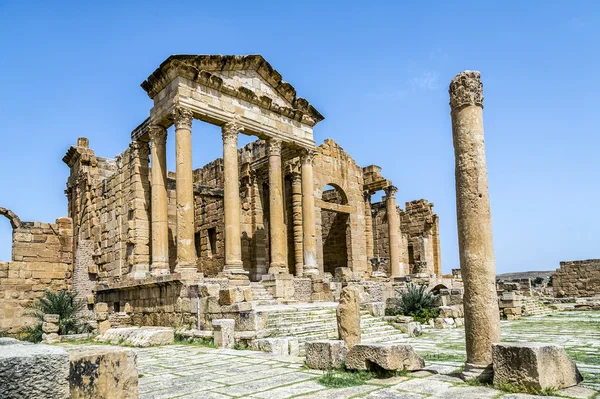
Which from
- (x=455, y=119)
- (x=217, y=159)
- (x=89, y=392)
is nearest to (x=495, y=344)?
(x=455, y=119)

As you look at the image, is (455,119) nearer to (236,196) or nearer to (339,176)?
(236,196)

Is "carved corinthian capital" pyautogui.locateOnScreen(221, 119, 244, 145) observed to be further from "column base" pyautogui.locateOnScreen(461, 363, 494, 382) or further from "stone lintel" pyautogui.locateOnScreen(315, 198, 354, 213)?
"column base" pyautogui.locateOnScreen(461, 363, 494, 382)

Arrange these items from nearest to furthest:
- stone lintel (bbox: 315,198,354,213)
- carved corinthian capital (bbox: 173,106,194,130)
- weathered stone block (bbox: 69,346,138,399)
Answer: weathered stone block (bbox: 69,346,138,399)
carved corinthian capital (bbox: 173,106,194,130)
stone lintel (bbox: 315,198,354,213)

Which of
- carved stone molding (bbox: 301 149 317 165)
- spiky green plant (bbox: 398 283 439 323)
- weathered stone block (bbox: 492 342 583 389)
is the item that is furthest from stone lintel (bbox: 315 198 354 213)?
weathered stone block (bbox: 492 342 583 389)

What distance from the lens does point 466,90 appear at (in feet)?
22.6

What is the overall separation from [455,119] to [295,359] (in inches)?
179

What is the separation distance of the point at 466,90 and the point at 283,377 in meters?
4.52

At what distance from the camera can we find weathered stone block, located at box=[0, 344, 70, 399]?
3127 millimetres

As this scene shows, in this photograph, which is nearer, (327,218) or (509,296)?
(509,296)

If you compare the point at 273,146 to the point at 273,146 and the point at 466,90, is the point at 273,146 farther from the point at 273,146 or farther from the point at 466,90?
the point at 466,90

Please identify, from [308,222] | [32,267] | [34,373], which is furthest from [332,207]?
[34,373]

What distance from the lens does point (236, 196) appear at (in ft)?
51.1

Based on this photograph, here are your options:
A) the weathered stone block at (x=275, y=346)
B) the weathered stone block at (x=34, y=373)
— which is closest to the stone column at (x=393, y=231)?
the weathered stone block at (x=275, y=346)

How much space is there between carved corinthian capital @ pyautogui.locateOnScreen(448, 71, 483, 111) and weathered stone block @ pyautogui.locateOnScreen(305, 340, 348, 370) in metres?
3.71
